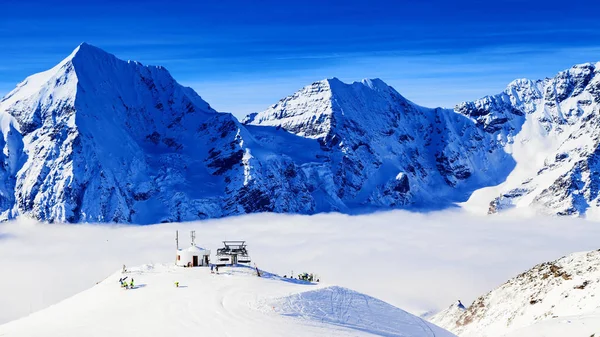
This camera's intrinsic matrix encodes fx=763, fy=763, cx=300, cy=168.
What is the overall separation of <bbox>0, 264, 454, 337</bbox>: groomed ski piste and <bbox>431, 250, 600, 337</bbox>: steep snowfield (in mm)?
20376

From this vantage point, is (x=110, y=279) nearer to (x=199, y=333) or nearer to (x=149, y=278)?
(x=149, y=278)

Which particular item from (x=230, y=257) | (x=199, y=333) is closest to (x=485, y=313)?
(x=230, y=257)

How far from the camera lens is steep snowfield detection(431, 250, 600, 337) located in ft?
331

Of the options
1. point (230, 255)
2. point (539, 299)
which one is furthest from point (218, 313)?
point (539, 299)

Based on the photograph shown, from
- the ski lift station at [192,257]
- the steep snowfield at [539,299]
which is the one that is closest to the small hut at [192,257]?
the ski lift station at [192,257]

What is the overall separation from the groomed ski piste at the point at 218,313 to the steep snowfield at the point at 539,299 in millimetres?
20376

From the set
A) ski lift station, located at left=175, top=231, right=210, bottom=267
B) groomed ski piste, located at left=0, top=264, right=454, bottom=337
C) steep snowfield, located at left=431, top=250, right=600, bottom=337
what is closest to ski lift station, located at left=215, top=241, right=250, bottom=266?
ski lift station, located at left=175, top=231, right=210, bottom=267

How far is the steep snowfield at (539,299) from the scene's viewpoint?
331 ft

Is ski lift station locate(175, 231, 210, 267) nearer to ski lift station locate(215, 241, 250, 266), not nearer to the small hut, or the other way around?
the small hut

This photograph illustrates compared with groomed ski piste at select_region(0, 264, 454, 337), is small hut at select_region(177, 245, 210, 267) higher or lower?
higher

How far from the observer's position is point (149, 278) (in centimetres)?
9506

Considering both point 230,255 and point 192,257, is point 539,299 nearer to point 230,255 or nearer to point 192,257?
point 230,255

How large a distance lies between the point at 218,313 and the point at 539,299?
56.0m

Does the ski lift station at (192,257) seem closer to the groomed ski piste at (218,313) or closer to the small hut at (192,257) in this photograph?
the small hut at (192,257)
